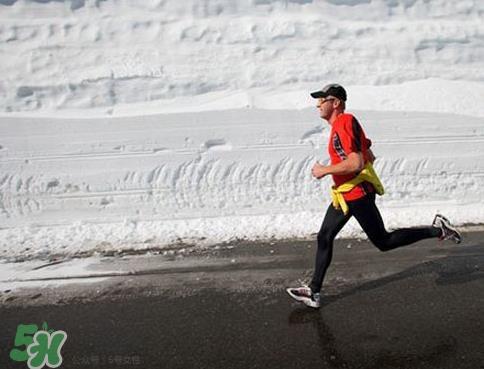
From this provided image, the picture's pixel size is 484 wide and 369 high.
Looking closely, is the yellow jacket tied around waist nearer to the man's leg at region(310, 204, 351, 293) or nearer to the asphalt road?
the man's leg at region(310, 204, 351, 293)

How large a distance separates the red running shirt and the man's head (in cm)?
10

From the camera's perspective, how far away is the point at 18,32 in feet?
32.5

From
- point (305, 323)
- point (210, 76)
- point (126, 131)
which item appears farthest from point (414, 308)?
point (210, 76)

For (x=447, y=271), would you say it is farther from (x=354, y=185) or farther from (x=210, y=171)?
(x=210, y=171)

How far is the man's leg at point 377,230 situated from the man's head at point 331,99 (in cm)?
74

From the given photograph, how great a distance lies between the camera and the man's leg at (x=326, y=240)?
3.50 m

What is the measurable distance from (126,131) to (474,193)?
6.69 meters

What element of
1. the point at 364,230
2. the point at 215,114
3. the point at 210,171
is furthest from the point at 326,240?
the point at 215,114

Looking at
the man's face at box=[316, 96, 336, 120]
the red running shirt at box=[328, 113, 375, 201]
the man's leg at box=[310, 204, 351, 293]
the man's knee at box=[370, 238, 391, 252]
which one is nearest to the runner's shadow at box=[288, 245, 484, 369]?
the man's leg at box=[310, 204, 351, 293]

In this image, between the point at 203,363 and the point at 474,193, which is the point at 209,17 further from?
the point at 203,363

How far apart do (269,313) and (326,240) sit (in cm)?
77

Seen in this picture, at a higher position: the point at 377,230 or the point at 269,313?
the point at 377,230

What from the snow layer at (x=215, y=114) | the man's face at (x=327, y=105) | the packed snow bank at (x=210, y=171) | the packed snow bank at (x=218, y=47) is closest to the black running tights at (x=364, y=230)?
the man's face at (x=327, y=105)

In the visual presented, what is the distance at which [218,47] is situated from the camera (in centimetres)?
1012
